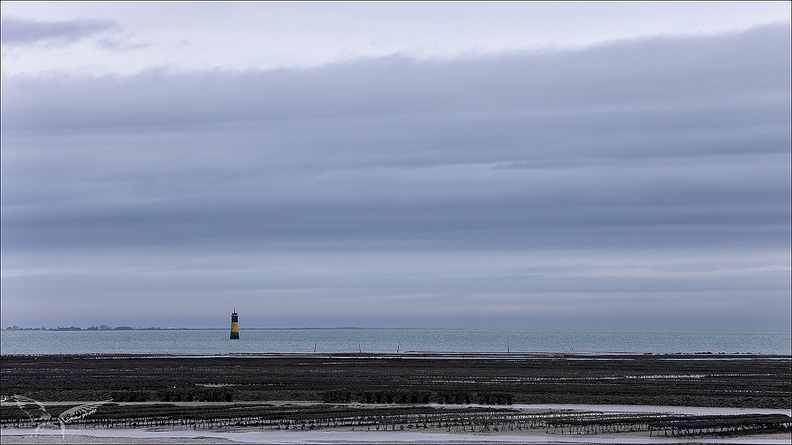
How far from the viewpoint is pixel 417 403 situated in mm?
56156

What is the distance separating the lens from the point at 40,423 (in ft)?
152

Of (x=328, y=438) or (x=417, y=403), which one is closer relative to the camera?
(x=328, y=438)

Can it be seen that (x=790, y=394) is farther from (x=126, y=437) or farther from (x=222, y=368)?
(x=222, y=368)

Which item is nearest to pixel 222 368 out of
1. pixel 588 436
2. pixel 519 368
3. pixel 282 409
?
pixel 519 368

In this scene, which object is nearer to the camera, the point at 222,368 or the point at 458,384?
the point at 458,384

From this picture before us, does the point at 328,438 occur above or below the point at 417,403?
below

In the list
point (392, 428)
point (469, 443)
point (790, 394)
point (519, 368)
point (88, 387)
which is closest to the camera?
point (469, 443)

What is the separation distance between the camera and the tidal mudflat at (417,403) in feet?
145

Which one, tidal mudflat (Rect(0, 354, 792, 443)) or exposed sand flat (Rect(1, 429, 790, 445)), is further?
tidal mudflat (Rect(0, 354, 792, 443))

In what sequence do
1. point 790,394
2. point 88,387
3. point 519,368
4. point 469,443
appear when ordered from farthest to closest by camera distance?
point 519,368 → point 88,387 → point 790,394 → point 469,443

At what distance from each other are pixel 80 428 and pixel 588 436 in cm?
2106

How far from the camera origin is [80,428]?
45344 mm

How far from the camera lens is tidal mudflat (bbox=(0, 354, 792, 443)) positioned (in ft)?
145

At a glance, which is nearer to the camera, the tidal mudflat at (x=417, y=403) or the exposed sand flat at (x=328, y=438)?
the exposed sand flat at (x=328, y=438)
